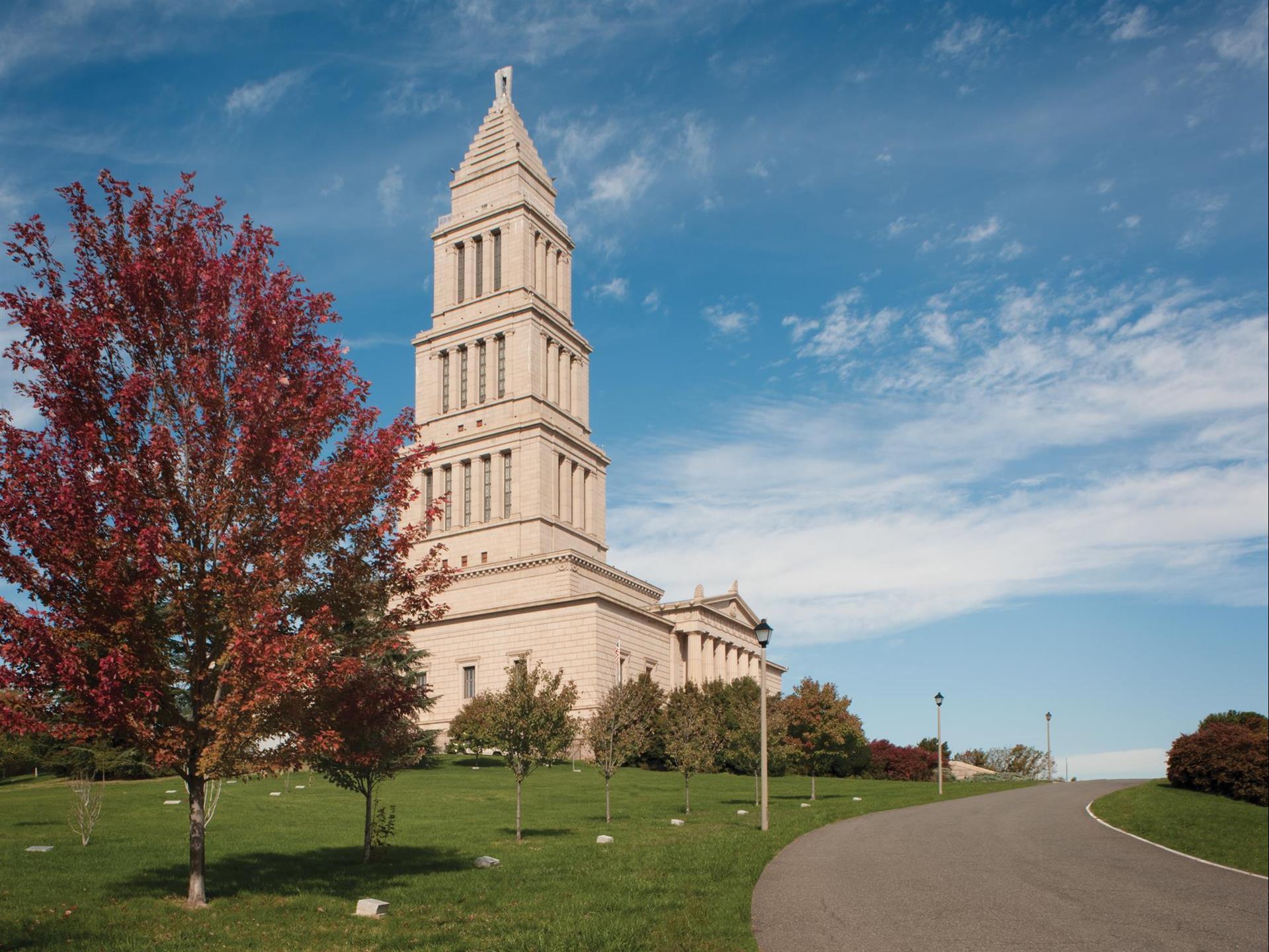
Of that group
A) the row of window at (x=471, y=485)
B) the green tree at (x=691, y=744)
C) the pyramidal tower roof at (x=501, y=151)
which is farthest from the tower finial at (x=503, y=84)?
the green tree at (x=691, y=744)

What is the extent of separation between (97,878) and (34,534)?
694 centimetres

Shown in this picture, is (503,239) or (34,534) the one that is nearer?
(34,534)

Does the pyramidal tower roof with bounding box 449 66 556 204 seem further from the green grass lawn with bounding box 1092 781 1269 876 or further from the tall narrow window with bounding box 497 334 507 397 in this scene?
the green grass lawn with bounding box 1092 781 1269 876

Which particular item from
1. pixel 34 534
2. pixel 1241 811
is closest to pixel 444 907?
pixel 34 534

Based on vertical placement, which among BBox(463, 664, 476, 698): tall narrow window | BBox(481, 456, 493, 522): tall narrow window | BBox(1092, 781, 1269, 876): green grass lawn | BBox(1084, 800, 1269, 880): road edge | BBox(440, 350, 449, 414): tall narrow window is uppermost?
BBox(440, 350, 449, 414): tall narrow window

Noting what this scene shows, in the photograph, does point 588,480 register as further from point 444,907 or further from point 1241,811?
point 444,907

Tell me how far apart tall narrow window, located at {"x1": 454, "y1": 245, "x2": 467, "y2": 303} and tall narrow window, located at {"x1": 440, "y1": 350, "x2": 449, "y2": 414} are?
5158mm

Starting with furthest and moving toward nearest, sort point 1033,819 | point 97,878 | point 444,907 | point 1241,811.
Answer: point 1241,811, point 1033,819, point 97,878, point 444,907

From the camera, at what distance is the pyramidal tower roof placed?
8812 cm

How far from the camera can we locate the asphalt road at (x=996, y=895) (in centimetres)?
1467

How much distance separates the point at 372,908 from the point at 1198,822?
83.1 feet

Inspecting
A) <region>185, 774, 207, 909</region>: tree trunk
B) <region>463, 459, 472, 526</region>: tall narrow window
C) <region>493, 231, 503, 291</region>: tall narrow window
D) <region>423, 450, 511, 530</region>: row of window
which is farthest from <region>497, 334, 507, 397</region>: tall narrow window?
<region>185, 774, 207, 909</region>: tree trunk

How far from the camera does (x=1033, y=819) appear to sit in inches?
1217

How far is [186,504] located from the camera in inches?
645
